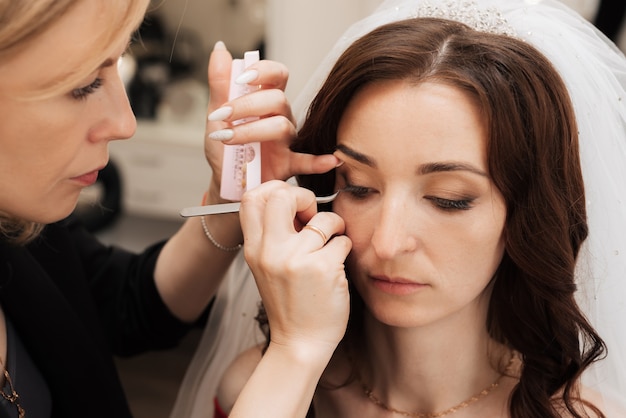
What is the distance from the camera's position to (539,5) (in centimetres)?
119

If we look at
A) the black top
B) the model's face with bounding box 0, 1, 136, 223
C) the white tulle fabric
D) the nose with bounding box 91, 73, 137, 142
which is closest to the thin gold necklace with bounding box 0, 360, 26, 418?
the black top

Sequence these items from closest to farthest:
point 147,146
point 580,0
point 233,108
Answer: point 233,108 < point 580,0 < point 147,146

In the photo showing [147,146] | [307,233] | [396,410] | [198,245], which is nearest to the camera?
[307,233]

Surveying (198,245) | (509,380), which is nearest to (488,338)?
(509,380)

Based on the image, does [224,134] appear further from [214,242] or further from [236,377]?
[236,377]

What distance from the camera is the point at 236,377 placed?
1.33 metres

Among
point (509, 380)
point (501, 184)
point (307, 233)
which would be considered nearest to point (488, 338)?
point (509, 380)

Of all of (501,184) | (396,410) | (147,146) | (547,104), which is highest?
(547,104)

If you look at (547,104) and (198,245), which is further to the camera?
(198,245)

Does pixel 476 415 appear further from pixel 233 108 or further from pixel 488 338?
pixel 233 108

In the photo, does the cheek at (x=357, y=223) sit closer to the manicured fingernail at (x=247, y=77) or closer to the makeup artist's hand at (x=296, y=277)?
the makeup artist's hand at (x=296, y=277)

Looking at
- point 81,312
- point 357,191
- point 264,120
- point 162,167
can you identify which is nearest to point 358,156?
point 357,191

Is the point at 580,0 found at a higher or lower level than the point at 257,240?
higher

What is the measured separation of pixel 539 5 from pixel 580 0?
817mm
